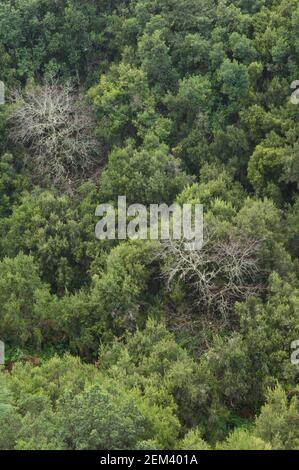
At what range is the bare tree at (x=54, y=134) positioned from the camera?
125 feet

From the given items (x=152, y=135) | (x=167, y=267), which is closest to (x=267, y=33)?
(x=152, y=135)

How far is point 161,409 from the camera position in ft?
78.7

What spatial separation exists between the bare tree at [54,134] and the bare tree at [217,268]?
11.0 meters

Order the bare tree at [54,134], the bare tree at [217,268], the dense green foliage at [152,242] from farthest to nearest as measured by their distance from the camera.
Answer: the bare tree at [54,134] → the bare tree at [217,268] → the dense green foliage at [152,242]

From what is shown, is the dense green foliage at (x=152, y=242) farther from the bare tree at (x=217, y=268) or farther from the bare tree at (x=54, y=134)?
the bare tree at (x=54, y=134)

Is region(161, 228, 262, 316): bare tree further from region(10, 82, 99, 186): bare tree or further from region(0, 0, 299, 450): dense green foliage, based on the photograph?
region(10, 82, 99, 186): bare tree

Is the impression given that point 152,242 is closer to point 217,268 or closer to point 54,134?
point 217,268

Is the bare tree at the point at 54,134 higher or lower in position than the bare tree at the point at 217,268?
higher

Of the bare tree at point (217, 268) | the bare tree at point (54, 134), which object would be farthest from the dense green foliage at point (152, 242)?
the bare tree at point (54, 134)

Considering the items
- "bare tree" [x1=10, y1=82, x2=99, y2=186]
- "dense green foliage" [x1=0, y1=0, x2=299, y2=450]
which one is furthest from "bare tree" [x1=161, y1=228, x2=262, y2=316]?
"bare tree" [x1=10, y1=82, x2=99, y2=186]

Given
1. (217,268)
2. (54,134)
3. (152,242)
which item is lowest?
(217,268)

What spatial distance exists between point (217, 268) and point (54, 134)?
14.2 m

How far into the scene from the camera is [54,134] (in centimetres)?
3784

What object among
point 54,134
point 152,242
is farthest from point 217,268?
point 54,134
